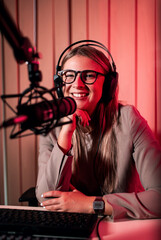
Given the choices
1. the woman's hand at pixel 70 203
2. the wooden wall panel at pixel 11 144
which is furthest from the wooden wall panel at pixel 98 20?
the woman's hand at pixel 70 203

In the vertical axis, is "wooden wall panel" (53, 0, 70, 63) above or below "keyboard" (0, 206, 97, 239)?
above

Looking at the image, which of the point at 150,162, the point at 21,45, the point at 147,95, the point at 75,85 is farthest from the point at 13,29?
the point at 147,95

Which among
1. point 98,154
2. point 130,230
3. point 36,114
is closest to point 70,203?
point 130,230

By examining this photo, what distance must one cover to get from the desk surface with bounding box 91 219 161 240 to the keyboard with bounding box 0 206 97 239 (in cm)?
4

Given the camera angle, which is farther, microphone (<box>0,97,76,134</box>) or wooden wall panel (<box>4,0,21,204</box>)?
wooden wall panel (<box>4,0,21,204</box>)

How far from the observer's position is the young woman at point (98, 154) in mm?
844

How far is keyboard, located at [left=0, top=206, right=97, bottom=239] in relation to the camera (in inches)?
24.3

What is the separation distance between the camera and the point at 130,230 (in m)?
0.68

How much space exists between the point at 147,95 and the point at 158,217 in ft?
2.95

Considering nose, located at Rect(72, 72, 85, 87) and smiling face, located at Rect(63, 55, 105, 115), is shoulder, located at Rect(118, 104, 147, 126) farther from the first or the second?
nose, located at Rect(72, 72, 85, 87)

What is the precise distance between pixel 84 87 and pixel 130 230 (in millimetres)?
662

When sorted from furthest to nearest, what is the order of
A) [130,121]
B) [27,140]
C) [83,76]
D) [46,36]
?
[27,140] → [46,36] → [130,121] → [83,76]

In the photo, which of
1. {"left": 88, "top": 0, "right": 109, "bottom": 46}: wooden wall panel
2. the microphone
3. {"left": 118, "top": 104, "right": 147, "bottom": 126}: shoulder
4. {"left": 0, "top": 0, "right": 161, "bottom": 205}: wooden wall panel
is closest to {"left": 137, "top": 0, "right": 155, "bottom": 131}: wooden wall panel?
{"left": 0, "top": 0, "right": 161, "bottom": 205}: wooden wall panel

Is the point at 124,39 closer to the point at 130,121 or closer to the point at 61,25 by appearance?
the point at 61,25
